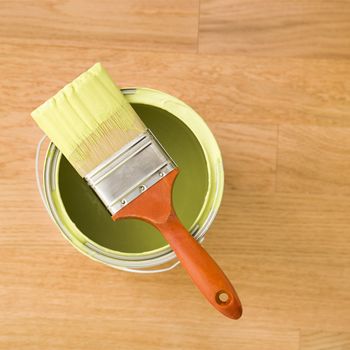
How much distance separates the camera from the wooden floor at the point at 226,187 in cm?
81

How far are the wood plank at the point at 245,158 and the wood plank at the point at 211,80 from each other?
15mm

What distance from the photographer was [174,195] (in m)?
0.76

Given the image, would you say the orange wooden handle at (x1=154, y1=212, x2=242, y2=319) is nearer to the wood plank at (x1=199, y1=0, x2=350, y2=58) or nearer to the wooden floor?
the wooden floor

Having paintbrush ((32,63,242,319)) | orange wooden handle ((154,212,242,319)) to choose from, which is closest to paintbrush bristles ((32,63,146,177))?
paintbrush ((32,63,242,319))

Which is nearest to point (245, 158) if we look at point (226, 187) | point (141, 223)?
point (226, 187)

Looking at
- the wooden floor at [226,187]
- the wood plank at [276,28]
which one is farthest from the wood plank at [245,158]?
the wood plank at [276,28]

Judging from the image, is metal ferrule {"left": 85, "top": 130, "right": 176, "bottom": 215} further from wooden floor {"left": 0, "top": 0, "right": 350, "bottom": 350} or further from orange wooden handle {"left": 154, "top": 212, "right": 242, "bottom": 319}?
wooden floor {"left": 0, "top": 0, "right": 350, "bottom": 350}

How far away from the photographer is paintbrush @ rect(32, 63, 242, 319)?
639 millimetres

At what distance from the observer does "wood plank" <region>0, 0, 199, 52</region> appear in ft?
2.69

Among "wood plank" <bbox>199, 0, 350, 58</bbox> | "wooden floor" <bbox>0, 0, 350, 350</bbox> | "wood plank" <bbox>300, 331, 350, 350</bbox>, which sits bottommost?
"wood plank" <bbox>300, 331, 350, 350</bbox>

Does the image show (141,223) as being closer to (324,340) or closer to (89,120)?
(89,120)

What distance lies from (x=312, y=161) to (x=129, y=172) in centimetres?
28

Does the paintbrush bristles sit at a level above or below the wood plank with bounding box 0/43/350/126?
above

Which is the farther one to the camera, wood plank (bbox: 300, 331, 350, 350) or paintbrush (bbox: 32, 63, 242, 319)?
wood plank (bbox: 300, 331, 350, 350)
